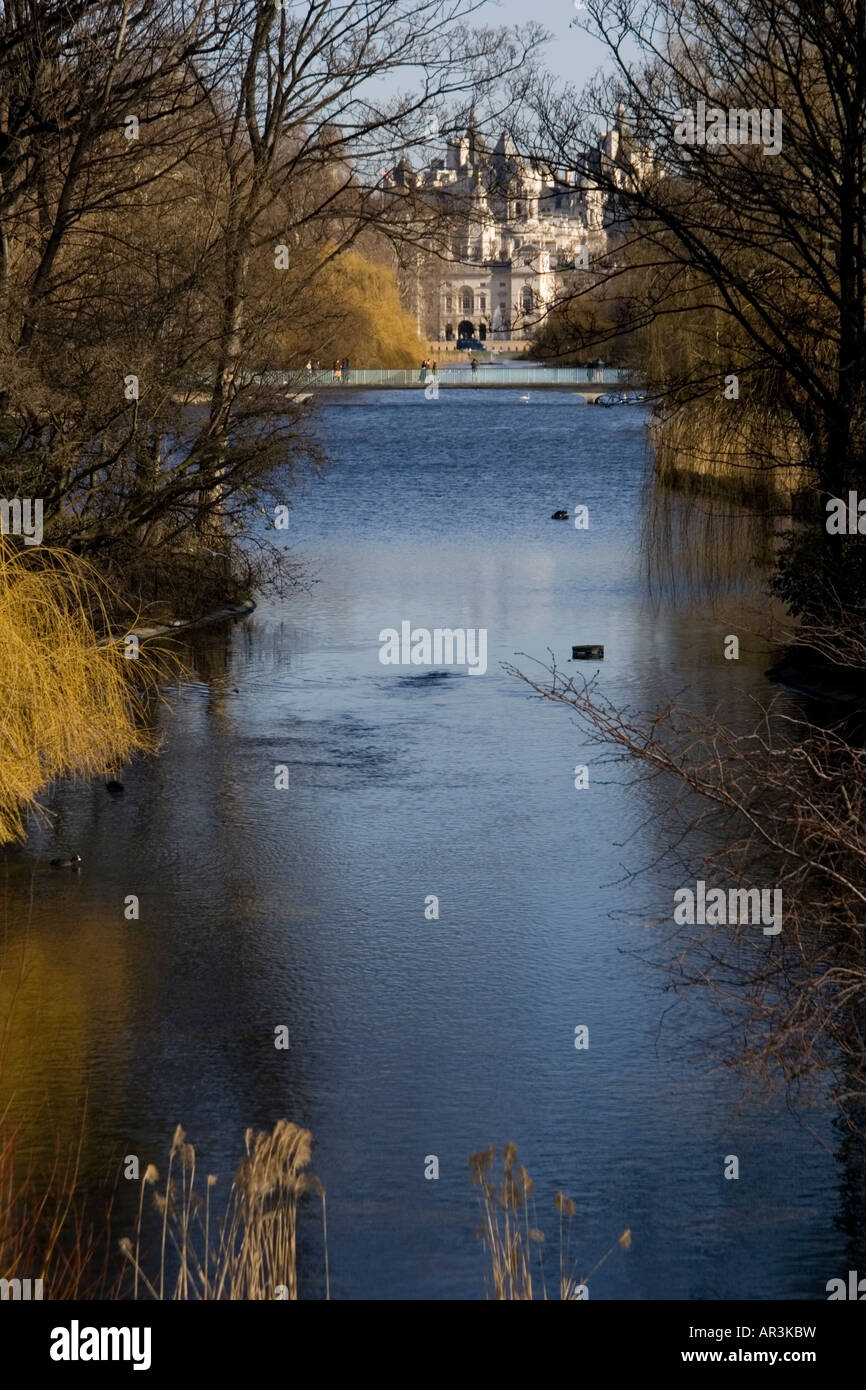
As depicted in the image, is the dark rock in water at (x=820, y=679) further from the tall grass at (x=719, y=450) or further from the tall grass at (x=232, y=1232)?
the tall grass at (x=232, y=1232)

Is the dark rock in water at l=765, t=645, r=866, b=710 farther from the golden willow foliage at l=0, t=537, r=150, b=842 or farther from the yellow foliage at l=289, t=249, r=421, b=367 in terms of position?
the yellow foliage at l=289, t=249, r=421, b=367

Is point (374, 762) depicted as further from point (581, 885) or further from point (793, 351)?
point (793, 351)

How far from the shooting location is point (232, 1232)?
6.38 m

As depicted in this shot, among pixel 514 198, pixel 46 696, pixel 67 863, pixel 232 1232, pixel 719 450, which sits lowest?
pixel 232 1232

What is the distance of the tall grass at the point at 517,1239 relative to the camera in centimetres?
568

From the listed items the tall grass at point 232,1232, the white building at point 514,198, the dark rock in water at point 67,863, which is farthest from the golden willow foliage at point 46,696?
the tall grass at point 232,1232

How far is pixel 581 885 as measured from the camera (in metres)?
11.1

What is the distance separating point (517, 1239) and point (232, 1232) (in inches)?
41.5

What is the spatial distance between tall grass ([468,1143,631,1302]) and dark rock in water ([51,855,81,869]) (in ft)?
16.8

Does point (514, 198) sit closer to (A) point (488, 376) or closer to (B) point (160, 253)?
(B) point (160, 253)

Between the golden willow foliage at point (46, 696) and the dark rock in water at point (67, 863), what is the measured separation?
1.16 ft

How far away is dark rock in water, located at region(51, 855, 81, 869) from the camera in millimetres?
11547

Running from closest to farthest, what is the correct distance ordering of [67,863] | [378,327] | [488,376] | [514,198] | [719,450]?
1. [67,863]
2. [514,198]
3. [719,450]
4. [378,327]
5. [488,376]

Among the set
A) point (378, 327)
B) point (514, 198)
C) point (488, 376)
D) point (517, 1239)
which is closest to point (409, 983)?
point (517, 1239)
